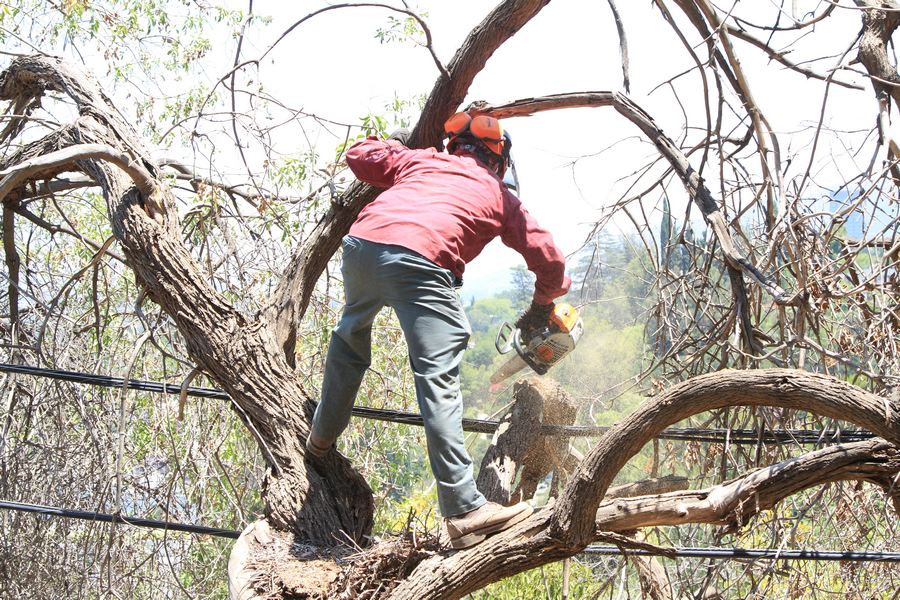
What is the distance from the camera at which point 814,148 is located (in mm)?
3238

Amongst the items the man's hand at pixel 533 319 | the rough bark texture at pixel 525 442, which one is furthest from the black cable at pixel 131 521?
the man's hand at pixel 533 319

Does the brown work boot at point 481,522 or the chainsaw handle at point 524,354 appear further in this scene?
the chainsaw handle at point 524,354

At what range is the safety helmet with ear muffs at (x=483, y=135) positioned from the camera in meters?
3.71

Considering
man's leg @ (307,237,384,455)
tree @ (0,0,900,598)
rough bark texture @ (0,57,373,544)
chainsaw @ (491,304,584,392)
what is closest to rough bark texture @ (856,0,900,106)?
tree @ (0,0,900,598)

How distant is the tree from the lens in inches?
104

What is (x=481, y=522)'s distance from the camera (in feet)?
9.46

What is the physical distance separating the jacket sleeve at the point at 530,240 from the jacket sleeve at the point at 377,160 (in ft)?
1.56

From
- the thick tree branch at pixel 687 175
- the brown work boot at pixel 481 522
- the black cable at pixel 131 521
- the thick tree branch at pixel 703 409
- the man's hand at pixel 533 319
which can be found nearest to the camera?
the thick tree branch at pixel 703 409

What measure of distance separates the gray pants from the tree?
0.71 ft

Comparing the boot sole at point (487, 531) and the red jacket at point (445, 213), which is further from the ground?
the red jacket at point (445, 213)

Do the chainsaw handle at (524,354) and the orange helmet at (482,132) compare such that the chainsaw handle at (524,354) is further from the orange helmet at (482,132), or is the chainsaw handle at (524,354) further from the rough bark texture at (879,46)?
the rough bark texture at (879,46)

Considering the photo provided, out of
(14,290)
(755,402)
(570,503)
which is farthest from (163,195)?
(755,402)

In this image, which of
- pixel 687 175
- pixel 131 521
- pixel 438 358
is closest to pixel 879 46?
pixel 687 175

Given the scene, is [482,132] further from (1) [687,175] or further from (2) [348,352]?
(2) [348,352]
